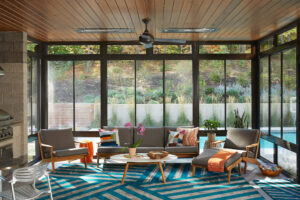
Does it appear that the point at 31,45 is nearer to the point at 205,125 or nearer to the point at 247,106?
the point at 205,125

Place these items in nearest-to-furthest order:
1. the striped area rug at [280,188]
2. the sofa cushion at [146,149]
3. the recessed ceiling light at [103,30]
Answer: the striped area rug at [280,188] < the recessed ceiling light at [103,30] < the sofa cushion at [146,149]

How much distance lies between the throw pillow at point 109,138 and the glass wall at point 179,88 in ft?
5.30

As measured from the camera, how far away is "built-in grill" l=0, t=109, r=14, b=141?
5.94 metres

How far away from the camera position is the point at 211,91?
8.50 metres

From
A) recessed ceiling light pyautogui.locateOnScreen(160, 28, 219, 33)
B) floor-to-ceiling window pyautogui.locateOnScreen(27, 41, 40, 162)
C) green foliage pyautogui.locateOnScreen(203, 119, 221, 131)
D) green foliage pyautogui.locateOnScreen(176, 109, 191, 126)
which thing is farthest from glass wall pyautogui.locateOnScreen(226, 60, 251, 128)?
floor-to-ceiling window pyautogui.locateOnScreen(27, 41, 40, 162)

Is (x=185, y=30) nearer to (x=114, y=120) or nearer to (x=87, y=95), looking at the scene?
(x=114, y=120)

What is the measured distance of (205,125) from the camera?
26.5ft

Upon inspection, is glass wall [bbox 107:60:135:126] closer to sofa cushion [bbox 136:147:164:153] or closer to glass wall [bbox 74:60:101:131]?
glass wall [bbox 74:60:101:131]

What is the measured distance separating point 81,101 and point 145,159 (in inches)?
123

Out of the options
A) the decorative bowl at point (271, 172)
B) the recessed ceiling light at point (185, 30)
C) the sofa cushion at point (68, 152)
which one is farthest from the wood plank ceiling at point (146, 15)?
the decorative bowl at point (271, 172)

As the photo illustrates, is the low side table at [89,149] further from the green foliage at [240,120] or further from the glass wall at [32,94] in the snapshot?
the green foliage at [240,120]

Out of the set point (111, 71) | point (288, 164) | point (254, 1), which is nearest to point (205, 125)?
point (288, 164)

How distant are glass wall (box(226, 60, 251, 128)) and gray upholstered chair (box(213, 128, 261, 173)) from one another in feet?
3.98

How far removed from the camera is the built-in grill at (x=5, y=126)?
19.5ft
